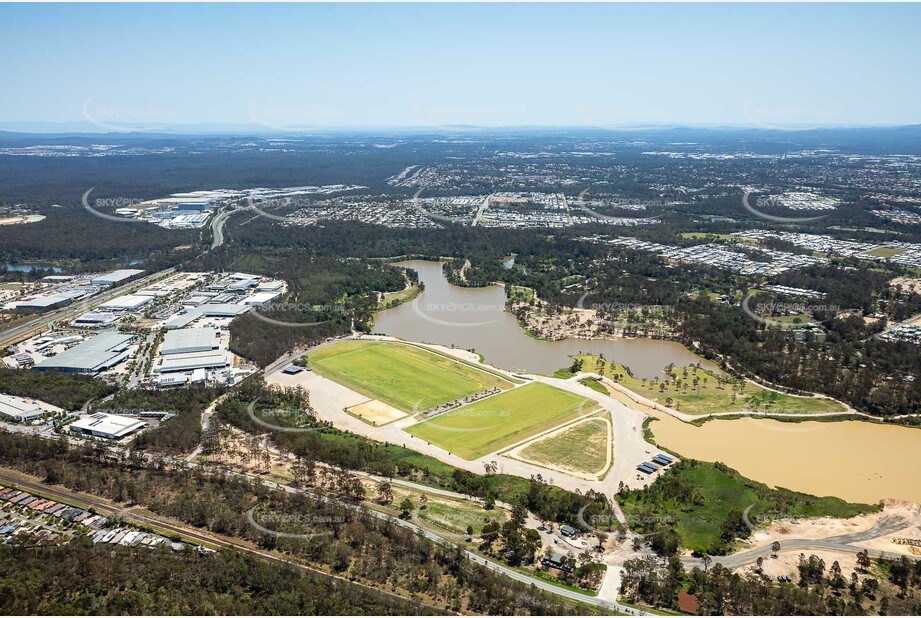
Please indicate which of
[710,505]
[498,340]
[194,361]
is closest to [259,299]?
[194,361]

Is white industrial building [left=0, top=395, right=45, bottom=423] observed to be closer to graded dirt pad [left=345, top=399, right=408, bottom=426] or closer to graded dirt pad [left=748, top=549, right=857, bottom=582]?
graded dirt pad [left=345, top=399, right=408, bottom=426]

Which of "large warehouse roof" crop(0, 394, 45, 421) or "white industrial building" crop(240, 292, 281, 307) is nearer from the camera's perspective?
"large warehouse roof" crop(0, 394, 45, 421)

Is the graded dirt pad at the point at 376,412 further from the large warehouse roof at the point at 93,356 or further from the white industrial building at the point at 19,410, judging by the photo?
the large warehouse roof at the point at 93,356

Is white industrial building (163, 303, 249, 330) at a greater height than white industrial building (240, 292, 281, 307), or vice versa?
white industrial building (240, 292, 281, 307)

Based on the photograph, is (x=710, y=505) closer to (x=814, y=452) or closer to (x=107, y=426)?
(x=814, y=452)

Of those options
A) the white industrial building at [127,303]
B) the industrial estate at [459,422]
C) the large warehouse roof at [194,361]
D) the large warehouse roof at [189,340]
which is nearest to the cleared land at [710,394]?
the industrial estate at [459,422]

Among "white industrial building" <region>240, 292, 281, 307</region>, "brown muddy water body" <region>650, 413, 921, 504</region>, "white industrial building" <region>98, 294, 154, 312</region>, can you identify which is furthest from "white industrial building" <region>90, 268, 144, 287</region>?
"brown muddy water body" <region>650, 413, 921, 504</region>
